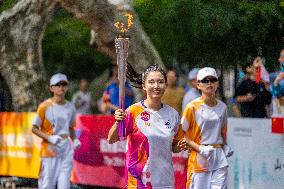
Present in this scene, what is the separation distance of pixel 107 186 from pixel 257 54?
2.97 m

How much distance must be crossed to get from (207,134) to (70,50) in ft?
48.3

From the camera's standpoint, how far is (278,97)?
12.6 meters

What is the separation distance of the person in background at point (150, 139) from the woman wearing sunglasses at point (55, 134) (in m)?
4.23

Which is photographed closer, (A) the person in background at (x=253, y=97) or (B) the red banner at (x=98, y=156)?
(A) the person in background at (x=253, y=97)

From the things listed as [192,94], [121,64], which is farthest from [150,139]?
[192,94]

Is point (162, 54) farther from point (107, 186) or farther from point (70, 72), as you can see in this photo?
point (70, 72)

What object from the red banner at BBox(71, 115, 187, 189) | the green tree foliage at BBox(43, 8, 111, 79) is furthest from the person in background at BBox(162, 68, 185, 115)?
the green tree foliage at BBox(43, 8, 111, 79)

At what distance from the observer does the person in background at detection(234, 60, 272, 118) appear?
12.8 meters

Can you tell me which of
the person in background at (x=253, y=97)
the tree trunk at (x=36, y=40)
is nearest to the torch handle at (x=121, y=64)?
the person in background at (x=253, y=97)

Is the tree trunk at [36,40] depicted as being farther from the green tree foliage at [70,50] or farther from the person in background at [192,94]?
the green tree foliage at [70,50]

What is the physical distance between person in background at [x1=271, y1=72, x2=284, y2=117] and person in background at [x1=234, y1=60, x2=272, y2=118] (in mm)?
92

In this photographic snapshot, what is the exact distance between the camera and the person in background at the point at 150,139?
25.8 feet

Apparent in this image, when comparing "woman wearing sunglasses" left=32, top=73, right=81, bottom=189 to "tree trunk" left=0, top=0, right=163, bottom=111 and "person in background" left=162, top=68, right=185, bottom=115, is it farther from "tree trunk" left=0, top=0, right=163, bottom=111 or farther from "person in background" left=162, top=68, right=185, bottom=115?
"tree trunk" left=0, top=0, right=163, bottom=111

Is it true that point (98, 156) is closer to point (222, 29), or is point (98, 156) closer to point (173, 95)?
point (173, 95)
